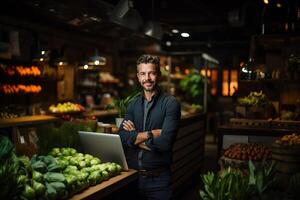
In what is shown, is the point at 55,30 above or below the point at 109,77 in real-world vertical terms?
above

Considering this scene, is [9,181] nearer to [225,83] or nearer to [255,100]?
[255,100]

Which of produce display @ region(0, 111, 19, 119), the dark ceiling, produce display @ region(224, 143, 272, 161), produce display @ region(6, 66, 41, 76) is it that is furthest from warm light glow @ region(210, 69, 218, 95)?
produce display @ region(224, 143, 272, 161)

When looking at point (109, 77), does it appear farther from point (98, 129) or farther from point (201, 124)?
point (98, 129)

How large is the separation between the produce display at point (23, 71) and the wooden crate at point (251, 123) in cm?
495

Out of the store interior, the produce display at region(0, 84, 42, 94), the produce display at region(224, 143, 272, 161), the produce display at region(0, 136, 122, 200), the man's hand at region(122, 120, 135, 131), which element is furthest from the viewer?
the produce display at region(0, 84, 42, 94)

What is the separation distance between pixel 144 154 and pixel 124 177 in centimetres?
35

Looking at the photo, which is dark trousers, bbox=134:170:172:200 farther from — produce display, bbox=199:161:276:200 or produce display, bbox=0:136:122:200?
produce display, bbox=199:161:276:200

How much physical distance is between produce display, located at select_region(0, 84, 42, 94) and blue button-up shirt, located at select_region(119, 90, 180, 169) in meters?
5.46

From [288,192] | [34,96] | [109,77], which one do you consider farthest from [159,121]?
[109,77]

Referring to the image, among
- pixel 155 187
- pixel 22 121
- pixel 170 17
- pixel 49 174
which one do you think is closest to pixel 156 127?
pixel 155 187

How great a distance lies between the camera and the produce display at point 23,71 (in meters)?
8.38

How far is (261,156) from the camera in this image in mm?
4191

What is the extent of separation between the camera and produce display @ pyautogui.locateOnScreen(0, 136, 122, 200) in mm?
2293

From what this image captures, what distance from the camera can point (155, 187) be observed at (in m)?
3.43
